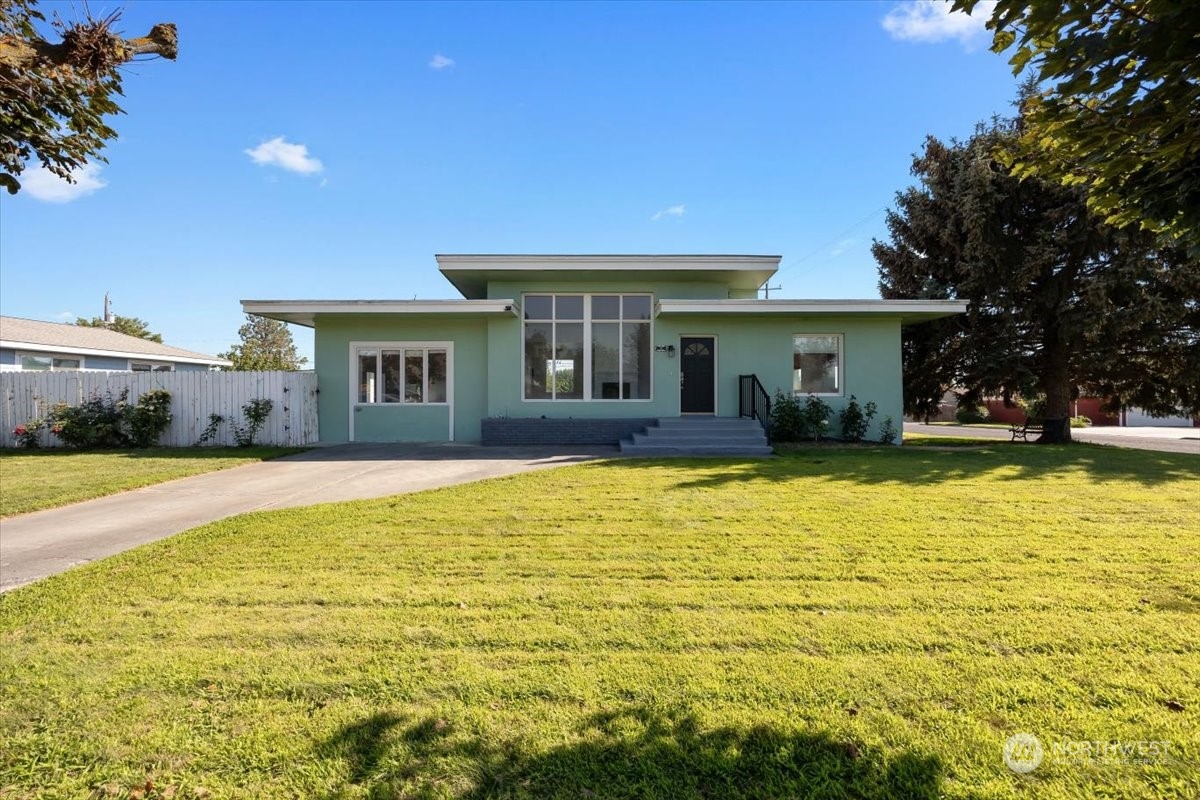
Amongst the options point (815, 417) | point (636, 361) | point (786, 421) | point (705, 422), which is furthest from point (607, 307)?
point (815, 417)

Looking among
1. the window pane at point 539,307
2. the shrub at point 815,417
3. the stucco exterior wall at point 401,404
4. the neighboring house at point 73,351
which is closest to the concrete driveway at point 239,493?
the stucco exterior wall at point 401,404

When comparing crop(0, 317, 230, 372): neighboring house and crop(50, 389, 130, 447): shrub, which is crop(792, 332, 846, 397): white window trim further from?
crop(0, 317, 230, 372): neighboring house

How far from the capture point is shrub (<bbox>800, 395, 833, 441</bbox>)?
41.0 ft

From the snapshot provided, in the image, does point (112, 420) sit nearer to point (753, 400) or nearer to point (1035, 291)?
point (753, 400)

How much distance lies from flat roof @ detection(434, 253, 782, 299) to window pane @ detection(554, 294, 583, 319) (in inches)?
19.2

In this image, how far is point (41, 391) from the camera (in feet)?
42.0

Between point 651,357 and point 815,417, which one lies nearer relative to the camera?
point 815,417

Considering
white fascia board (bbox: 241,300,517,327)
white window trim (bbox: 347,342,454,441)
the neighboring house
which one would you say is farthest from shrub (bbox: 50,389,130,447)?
the neighboring house

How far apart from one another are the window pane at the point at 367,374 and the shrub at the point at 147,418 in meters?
4.36

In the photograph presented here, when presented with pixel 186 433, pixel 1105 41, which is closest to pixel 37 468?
pixel 186 433

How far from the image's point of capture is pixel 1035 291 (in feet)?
48.3

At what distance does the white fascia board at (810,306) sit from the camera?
12.3 meters

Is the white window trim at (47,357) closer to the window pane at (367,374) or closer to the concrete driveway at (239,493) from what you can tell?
the window pane at (367,374)

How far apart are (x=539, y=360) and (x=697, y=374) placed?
3944 mm
